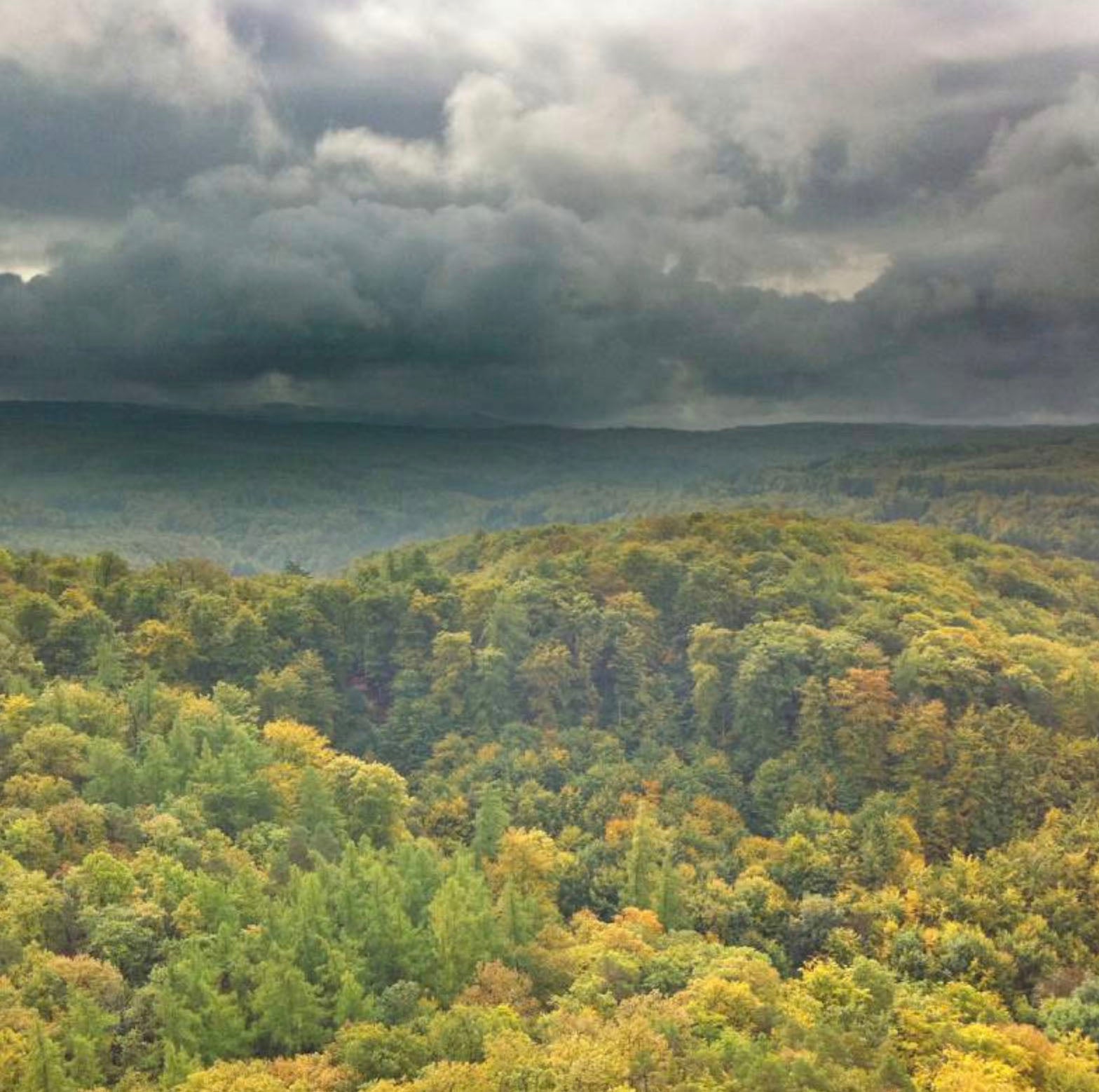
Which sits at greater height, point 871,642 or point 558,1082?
point 871,642

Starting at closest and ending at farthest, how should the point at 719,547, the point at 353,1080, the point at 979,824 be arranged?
the point at 353,1080 → the point at 979,824 → the point at 719,547

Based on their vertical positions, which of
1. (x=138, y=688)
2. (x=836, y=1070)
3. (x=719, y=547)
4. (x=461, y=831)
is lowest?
(x=461, y=831)

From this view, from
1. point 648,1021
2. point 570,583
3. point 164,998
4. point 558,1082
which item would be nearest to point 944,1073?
point 648,1021

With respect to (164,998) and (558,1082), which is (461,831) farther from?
(558,1082)

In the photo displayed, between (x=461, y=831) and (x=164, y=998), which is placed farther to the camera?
(x=461, y=831)

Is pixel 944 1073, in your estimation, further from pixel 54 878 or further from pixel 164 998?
pixel 54 878

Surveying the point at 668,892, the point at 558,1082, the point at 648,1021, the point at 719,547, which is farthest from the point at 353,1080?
the point at 719,547

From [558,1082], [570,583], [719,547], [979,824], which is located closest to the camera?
[558,1082]
